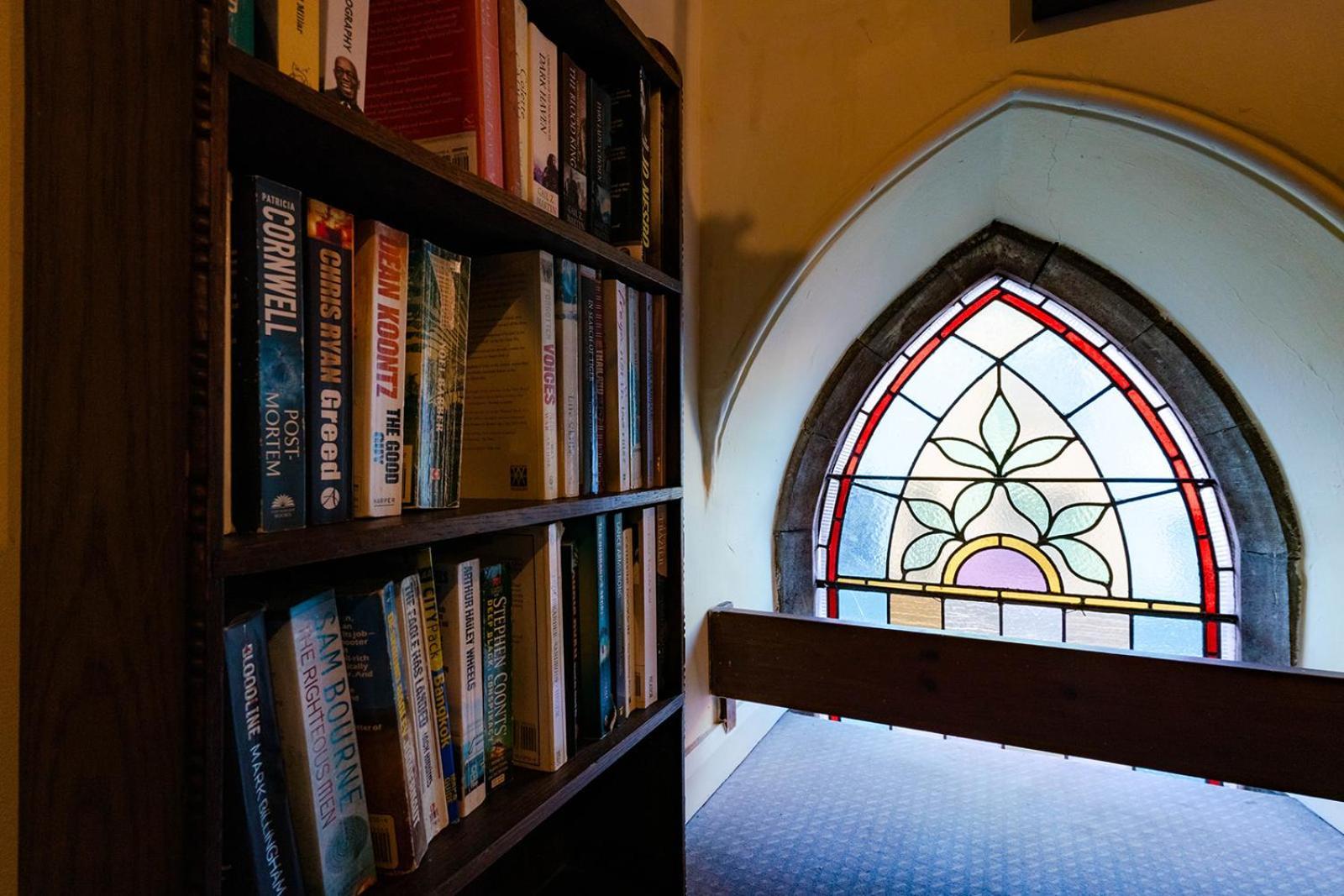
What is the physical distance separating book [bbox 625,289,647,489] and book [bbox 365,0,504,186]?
0.28 m

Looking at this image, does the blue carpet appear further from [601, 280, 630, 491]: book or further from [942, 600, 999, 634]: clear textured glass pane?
[601, 280, 630, 491]: book

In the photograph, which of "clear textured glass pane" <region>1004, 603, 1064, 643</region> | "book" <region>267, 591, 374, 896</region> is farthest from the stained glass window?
"book" <region>267, 591, 374, 896</region>

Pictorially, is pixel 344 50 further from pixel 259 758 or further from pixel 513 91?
pixel 259 758

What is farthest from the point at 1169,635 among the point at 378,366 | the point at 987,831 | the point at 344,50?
the point at 344,50

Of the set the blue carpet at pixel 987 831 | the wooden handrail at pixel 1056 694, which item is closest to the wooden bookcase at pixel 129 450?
the blue carpet at pixel 987 831

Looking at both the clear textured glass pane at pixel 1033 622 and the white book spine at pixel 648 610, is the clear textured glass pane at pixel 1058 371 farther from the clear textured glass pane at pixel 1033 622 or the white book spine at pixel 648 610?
the white book spine at pixel 648 610

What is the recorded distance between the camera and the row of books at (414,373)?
0.48 m

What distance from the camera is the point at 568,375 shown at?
81cm

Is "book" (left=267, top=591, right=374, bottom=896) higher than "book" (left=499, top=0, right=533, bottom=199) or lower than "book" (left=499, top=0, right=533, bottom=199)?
lower

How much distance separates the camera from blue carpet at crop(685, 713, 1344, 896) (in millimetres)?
1186

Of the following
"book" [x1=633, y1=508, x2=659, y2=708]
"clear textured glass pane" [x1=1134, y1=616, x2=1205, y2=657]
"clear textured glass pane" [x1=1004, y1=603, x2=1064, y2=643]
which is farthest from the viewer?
"clear textured glass pane" [x1=1004, y1=603, x2=1064, y2=643]

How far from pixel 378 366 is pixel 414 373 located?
45 mm

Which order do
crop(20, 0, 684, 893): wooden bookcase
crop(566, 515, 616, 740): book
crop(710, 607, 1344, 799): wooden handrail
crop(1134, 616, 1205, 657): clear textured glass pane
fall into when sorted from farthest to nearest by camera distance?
1. crop(1134, 616, 1205, 657): clear textured glass pane
2. crop(710, 607, 1344, 799): wooden handrail
3. crop(566, 515, 616, 740): book
4. crop(20, 0, 684, 893): wooden bookcase

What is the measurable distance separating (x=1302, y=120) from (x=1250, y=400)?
70 centimetres
